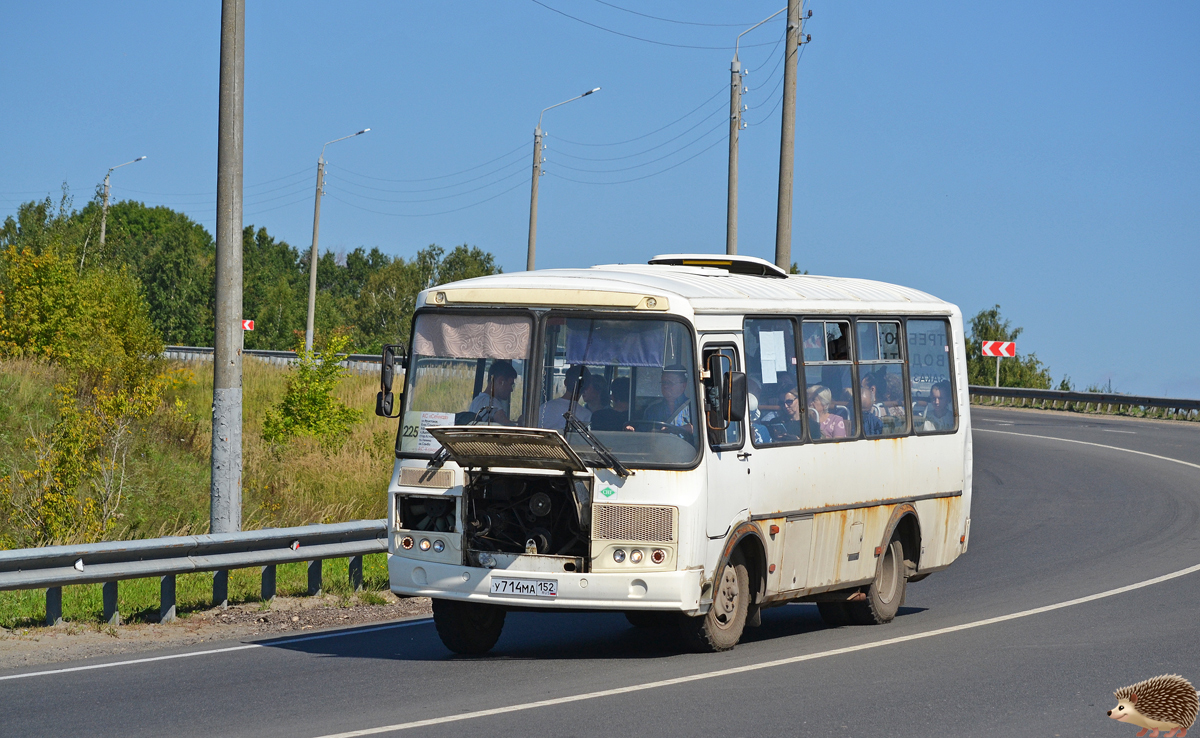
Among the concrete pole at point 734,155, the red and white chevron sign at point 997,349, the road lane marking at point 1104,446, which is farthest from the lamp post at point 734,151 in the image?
the red and white chevron sign at point 997,349

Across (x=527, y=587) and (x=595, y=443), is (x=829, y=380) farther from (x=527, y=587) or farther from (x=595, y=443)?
(x=527, y=587)

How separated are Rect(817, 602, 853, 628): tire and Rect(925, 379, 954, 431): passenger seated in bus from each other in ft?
6.29

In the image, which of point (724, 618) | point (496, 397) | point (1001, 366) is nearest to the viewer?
point (496, 397)

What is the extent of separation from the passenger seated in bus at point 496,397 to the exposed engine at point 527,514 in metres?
0.45

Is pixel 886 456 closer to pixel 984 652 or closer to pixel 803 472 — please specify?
→ pixel 803 472

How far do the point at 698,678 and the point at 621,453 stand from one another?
5.29 ft

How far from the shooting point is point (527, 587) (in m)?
9.56

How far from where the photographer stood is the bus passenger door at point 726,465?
9773 millimetres

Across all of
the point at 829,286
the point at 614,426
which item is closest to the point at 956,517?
the point at 829,286

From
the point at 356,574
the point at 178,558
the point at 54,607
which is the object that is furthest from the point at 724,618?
the point at 54,607

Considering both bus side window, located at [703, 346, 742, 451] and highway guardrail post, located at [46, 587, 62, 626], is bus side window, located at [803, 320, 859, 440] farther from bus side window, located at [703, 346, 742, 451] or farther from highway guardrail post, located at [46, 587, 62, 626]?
highway guardrail post, located at [46, 587, 62, 626]

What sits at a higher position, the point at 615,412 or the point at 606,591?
the point at 615,412

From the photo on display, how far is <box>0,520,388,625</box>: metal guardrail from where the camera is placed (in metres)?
10.7

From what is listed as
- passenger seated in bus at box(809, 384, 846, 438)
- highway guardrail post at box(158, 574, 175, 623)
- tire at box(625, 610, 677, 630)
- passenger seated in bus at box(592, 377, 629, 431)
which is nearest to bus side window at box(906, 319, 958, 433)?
passenger seated in bus at box(809, 384, 846, 438)
